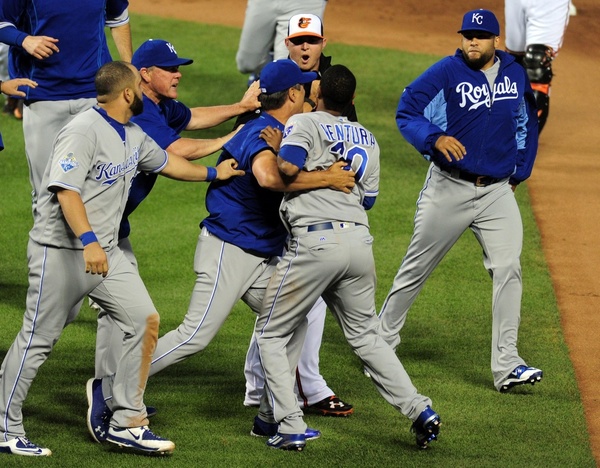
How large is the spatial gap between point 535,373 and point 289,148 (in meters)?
2.08

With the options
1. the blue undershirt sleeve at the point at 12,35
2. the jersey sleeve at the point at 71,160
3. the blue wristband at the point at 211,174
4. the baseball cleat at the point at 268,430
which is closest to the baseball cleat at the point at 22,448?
the baseball cleat at the point at 268,430

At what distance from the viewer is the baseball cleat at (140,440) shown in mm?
5539

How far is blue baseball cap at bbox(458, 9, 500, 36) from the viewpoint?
677 cm

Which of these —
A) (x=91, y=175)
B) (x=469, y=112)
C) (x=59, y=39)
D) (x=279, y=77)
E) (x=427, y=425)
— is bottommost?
(x=427, y=425)

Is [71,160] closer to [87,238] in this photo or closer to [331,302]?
[87,238]

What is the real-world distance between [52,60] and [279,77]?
2130 mm

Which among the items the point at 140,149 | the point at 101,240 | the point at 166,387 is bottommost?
the point at 166,387

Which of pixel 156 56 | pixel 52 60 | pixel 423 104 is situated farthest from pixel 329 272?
pixel 52 60

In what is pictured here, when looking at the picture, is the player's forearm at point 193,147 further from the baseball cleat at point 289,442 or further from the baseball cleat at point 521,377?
the baseball cleat at point 521,377

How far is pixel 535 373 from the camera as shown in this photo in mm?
6598

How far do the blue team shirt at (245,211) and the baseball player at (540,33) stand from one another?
5589 mm

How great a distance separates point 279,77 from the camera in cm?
566

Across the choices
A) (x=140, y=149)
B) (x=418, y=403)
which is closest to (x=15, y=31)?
(x=140, y=149)

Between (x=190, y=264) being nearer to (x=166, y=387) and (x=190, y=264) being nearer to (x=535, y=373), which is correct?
(x=166, y=387)
